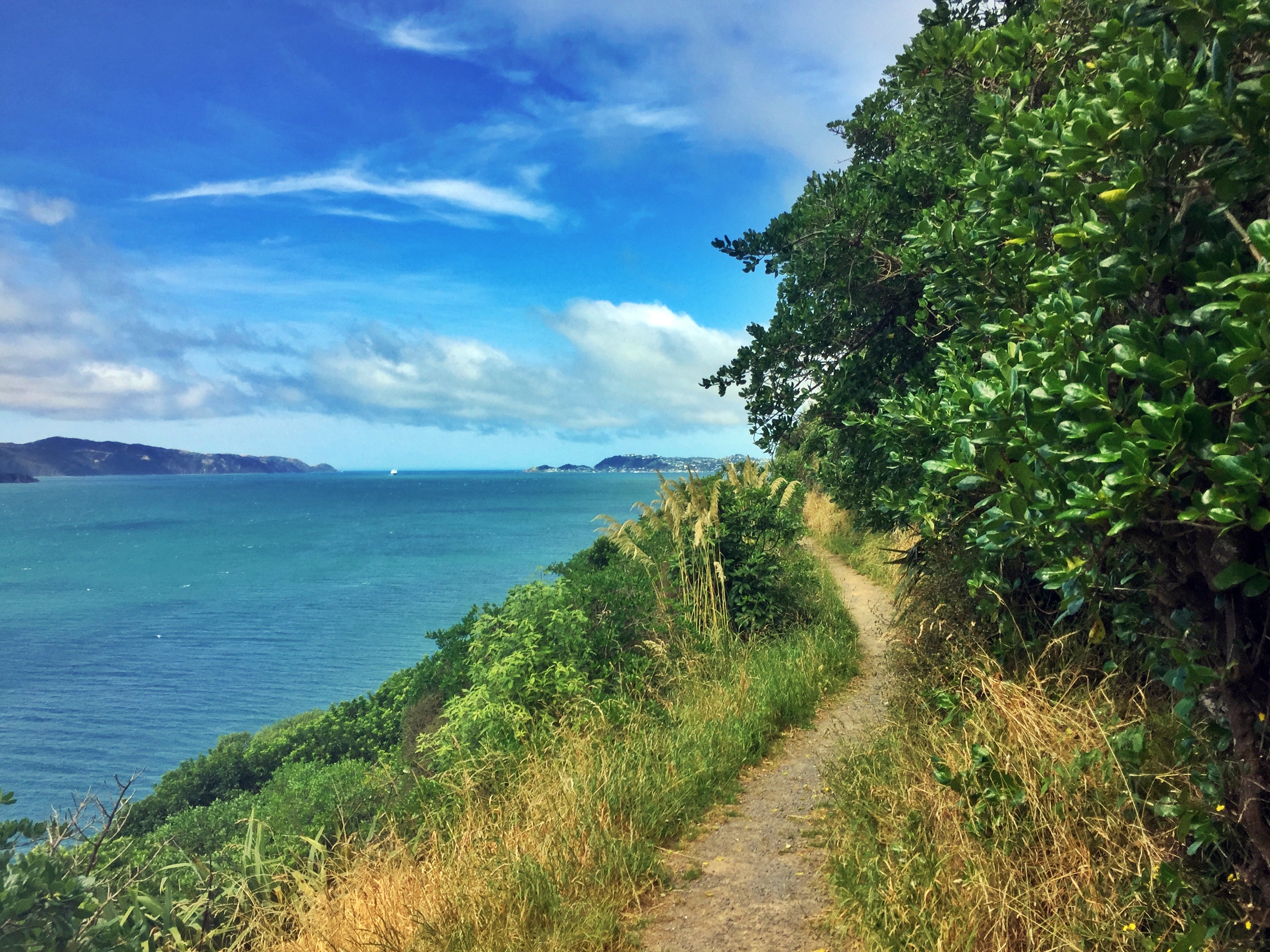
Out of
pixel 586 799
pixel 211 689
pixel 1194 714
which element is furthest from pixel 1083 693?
pixel 211 689

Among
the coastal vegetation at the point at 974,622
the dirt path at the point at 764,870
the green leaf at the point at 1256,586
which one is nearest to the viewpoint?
the green leaf at the point at 1256,586

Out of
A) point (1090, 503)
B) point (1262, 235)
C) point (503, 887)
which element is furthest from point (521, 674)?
point (1262, 235)

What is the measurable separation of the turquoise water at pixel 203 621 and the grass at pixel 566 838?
1450 cm

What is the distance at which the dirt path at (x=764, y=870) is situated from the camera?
12.3 feet

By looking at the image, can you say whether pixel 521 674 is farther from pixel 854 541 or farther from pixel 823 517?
pixel 823 517

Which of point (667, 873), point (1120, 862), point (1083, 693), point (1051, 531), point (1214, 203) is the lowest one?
point (667, 873)

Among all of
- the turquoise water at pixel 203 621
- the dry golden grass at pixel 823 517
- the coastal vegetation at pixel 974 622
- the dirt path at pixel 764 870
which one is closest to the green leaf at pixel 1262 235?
the coastal vegetation at pixel 974 622

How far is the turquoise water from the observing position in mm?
19688

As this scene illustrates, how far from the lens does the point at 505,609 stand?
8914 mm

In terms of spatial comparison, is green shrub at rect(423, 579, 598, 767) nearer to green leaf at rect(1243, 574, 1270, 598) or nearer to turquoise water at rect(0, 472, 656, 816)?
green leaf at rect(1243, 574, 1270, 598)

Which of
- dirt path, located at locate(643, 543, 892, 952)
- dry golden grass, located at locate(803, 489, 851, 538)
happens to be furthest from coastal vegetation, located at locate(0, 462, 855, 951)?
dry golden grass, located at locate(803, 489, 851, 538)

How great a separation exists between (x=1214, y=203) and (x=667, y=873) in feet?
13.9

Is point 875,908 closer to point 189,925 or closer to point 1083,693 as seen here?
point 1083,693

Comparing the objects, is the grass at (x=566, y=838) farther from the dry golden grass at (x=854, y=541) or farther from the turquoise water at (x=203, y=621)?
the turquoise water at (x=203, y=621)
